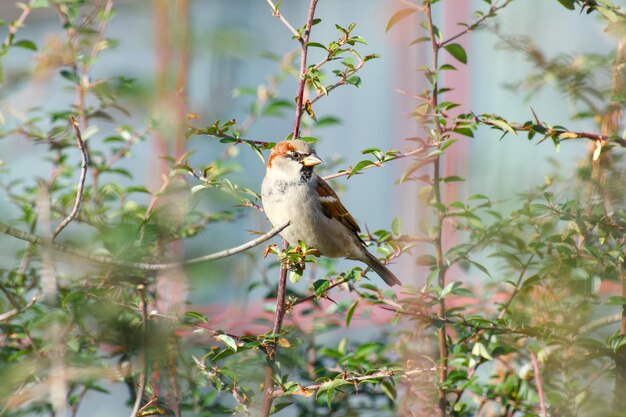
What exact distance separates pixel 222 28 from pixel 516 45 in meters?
0.87

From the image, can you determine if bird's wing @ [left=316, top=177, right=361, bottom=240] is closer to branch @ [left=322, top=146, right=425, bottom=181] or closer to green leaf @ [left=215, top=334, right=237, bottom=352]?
branch @ [left=322, top=146, right=425, bottom=181]

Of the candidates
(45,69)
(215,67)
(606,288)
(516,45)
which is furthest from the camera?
(606,288)

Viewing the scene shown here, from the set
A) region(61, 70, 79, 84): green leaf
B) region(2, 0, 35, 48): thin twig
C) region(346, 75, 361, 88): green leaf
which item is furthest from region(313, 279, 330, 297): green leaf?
region(61, 70, 79, 84): green leaf

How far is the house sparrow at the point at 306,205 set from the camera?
2.36m

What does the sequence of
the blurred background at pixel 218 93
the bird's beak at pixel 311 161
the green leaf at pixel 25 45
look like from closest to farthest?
the blurred background at pixel 218 93
the green leaf at pixel 25 45
the bird's beak at pixel 311 161

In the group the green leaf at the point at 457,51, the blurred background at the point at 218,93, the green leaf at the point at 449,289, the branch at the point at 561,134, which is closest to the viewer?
the blurred background at the point at 218,93

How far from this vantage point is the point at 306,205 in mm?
2408

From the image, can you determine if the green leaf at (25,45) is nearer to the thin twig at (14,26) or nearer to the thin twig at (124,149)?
the thin twig at (14,26)

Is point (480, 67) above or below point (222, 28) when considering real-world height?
above

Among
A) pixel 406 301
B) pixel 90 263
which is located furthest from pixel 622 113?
pixel 90 263

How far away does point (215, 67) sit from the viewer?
0.81m

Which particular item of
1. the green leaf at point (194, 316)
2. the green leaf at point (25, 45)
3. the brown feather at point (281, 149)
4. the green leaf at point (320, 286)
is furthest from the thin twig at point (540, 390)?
the green leaf at point (25, 45)

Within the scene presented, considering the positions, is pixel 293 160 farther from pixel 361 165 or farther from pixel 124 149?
pixel 361 165

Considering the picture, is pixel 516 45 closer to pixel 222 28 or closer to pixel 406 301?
pixel 406 301
